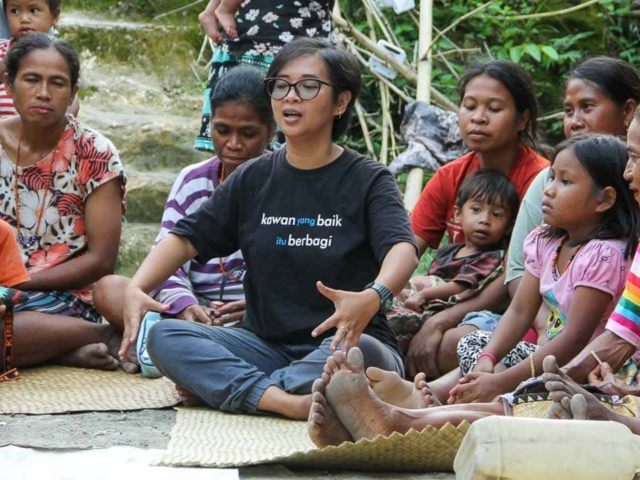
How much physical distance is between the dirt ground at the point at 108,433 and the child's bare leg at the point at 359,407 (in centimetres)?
12

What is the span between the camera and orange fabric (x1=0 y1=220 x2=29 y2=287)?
416 centimetres

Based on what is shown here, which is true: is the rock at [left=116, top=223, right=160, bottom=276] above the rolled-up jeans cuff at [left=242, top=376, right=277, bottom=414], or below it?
below

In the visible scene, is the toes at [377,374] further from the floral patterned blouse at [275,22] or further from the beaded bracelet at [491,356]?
the floral patterned blouse at [275,22]

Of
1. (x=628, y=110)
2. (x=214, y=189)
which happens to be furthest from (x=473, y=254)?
(x=214, y=189)

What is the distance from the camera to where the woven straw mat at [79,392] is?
12.1 feet

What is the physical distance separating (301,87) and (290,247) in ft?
1.69

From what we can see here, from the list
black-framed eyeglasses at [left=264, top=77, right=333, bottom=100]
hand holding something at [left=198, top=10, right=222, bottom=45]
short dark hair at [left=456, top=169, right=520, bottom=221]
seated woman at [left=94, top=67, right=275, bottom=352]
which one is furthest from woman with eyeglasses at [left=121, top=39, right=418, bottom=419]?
hand holding something at [left=198, top=10, right=222, bottom=45]

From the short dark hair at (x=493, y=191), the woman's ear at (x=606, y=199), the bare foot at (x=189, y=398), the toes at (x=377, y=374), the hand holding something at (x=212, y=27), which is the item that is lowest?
the bare foot at (x=189, y=398)

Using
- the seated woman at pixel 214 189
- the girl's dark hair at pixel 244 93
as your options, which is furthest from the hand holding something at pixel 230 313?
the girl's dark hair at pixel 244 93

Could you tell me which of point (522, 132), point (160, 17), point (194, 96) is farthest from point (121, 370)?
point (160, 17)

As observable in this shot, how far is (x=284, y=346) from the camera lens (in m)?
3.68

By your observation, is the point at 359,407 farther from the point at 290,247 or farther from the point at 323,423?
the point at 290,247

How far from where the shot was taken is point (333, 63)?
12.0 ft

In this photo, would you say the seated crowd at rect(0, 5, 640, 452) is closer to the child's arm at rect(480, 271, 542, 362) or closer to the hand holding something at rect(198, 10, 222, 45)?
the child's arm at rect(480, 271, 542, 362)
